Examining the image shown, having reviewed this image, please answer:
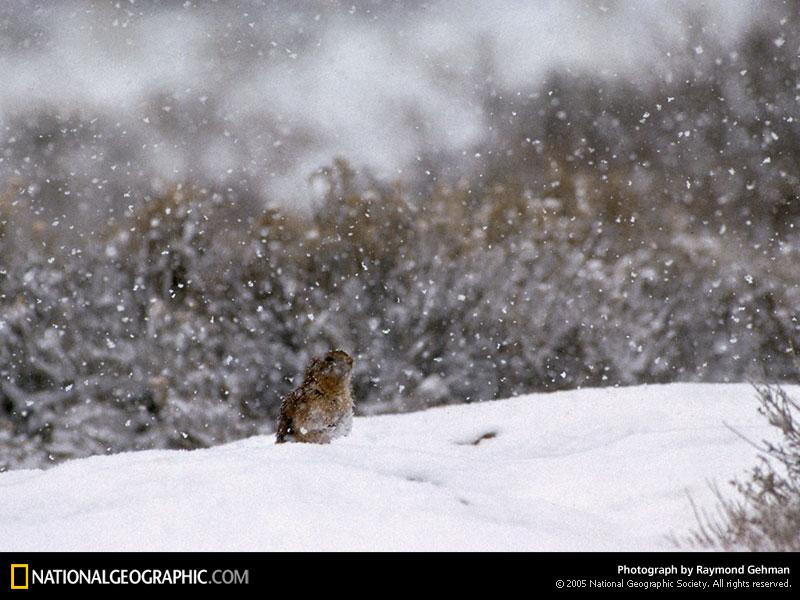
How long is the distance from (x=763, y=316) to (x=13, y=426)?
12165mm

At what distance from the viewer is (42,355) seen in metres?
13.4

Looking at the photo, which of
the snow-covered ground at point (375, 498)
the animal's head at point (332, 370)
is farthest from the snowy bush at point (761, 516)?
the animal's head at point (332, 370)

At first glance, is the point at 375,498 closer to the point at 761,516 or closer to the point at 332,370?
the point at 761,516
